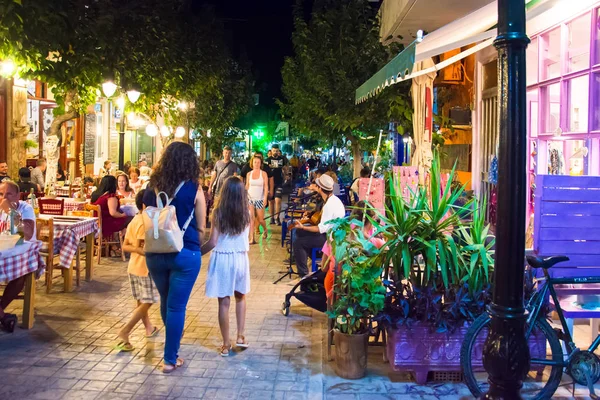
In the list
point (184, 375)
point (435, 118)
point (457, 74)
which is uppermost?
point (457, 74)

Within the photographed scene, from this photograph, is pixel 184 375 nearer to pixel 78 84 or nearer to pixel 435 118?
pixel 435 118

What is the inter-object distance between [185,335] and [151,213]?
1.98 metres

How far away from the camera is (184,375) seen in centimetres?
559

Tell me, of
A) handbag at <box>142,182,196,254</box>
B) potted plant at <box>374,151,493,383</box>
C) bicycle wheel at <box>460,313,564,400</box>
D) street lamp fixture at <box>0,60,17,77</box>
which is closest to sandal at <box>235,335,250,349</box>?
handbag at <box>142,182,196,254</box>

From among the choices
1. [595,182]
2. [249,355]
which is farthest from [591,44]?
[249,355]

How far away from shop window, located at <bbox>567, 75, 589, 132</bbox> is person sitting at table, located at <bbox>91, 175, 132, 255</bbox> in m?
7.08

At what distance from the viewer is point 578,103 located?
7789mm

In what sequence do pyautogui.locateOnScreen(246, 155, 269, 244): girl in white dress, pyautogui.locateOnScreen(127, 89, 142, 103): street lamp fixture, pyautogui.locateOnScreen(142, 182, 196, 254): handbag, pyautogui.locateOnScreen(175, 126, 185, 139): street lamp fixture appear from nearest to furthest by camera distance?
pyautogui.locateOnScreen(142, 182, 196, 254): handbag → pyautogui.locateOnScreen(246, 155, 269, 244): girl in white dress → pyautogui.locateOnScreen(127, 89, 142, 103): street lamp fixture → pyautogui.locateOnScreen(175, 126, 185, 139): street lamp fixture

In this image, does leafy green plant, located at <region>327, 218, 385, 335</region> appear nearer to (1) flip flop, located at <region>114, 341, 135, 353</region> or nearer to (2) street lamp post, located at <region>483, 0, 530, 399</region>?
(2) street lamp post, located at <region>483, 0, 530, 399</region>

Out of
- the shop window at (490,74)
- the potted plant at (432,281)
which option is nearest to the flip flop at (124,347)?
the potted plant at (432,281)

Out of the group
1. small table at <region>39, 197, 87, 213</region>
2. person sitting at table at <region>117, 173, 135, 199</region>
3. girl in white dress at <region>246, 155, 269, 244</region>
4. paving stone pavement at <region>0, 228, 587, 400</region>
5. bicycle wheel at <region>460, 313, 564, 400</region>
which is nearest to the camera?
bicycle wheel at <region>460, 313, 564, 400</region>

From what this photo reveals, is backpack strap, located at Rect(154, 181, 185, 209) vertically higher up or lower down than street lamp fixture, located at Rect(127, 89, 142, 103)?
lower down

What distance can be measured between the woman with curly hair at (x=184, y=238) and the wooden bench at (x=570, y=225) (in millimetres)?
3032

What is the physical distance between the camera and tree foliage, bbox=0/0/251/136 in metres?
9.54
